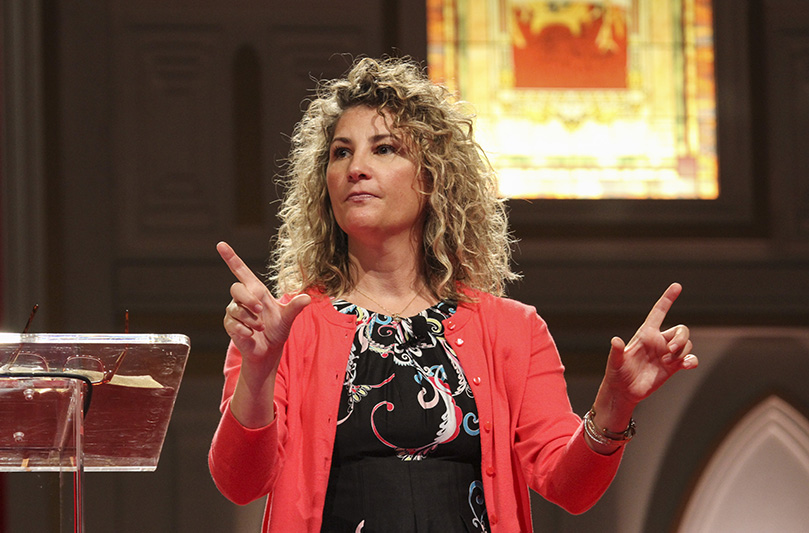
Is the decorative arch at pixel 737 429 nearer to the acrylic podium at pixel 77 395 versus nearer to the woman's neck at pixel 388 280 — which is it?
the woman's neck at pixel 388 280

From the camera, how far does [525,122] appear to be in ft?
10.9

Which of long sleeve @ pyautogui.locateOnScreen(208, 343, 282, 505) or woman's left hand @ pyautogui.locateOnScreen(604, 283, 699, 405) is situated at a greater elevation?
woman's left hand @ pyautogui.locateOnScreen(604, 283, 699, 405)

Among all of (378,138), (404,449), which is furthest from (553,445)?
(378,138)

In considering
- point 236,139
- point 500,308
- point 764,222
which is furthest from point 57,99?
point 764,222

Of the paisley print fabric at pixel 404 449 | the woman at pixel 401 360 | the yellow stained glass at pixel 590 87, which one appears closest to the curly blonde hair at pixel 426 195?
the woman at pixel 401 360

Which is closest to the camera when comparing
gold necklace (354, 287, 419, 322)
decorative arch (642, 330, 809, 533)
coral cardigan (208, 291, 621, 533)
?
coral cardigan (208, 291, 621, 533)

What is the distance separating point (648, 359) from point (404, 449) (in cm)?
42

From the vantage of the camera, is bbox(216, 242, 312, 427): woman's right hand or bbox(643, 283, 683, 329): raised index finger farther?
bbox(643, 283, 683, 329): raised index finger

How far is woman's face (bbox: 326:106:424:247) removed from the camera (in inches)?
68.2

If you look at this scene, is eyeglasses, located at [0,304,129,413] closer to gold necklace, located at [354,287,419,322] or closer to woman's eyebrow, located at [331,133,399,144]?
gold necklace, located at [354,287,419,322]

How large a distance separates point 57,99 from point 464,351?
78.2 inches

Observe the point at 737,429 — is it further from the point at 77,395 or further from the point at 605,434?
the point at 77,395

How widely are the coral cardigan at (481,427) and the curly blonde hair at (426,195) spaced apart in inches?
4.0

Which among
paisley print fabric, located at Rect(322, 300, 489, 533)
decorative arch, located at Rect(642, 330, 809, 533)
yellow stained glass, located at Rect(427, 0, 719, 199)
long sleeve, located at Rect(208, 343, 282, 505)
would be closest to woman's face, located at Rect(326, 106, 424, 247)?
paisley print fabric, located at Rect(322, 300, 489, 533)
